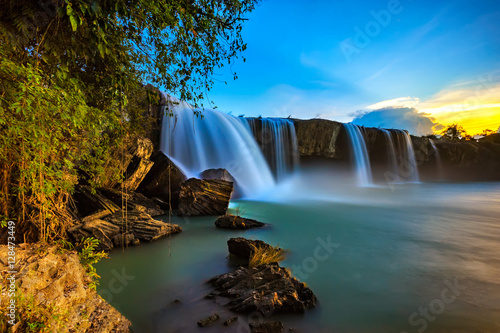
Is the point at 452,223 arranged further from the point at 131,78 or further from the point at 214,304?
the point at 131,78

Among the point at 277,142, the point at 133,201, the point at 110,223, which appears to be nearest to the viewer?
the point at 110,223

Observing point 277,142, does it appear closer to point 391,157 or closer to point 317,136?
point 317,136

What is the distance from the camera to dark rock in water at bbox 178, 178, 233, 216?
8000 millimetres

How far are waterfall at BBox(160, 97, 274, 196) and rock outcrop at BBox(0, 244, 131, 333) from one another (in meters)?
9.82

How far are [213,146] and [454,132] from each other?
129 feet

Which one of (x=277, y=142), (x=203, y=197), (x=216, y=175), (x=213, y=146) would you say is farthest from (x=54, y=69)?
(x=277, y=142)

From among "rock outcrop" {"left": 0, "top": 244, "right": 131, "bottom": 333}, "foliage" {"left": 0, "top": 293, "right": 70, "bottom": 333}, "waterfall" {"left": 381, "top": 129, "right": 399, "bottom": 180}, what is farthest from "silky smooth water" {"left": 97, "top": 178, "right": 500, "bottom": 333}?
"waterfall" {"left": 381, "top": 129, "right": 399, "bottom": 180}

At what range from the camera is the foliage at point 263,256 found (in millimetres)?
3973

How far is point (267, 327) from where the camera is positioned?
2.48 meters

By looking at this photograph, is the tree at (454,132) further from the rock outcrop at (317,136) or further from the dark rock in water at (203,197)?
the dark rock in water at (203,197)

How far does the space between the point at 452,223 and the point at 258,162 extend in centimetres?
1130

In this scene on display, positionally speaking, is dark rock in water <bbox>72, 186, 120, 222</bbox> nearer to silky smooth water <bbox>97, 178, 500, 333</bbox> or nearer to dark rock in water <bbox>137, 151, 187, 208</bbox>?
silky smooth water <bbox>97, 178, 500, 333</bbox>

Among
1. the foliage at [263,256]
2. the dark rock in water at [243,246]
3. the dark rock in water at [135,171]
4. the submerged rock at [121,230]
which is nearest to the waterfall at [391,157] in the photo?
the dark rock in water at [135,171]

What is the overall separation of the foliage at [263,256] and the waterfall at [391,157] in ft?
78.3
